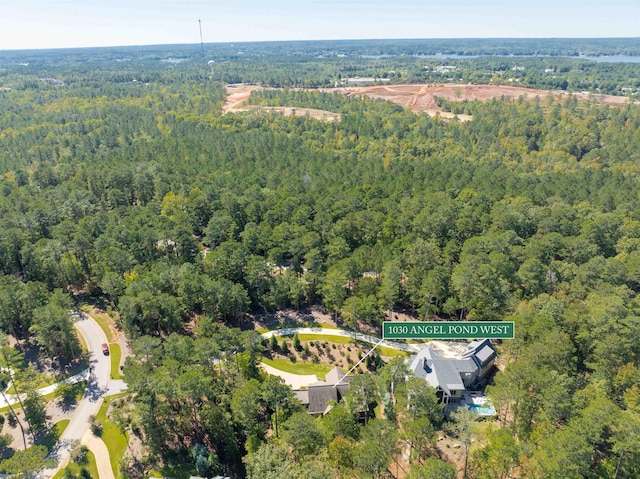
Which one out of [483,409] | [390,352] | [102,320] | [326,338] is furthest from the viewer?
[102,320]

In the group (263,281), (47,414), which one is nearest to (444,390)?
(263,281)

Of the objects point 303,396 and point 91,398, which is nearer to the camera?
point 303,396

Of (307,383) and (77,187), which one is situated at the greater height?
(77,187)

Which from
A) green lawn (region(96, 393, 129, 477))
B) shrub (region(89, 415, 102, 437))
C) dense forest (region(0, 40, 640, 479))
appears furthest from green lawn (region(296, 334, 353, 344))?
shrub (region(89, 415, 102, 437))

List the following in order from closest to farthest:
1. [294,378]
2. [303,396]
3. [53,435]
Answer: [53,435] → [303,396] → [294,378]

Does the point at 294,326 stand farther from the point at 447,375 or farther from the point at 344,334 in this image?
the point at 447,375

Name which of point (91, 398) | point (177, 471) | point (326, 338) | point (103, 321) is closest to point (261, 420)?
point (177, 471)

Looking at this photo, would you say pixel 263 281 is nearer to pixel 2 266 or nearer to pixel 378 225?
pixel 378 225
